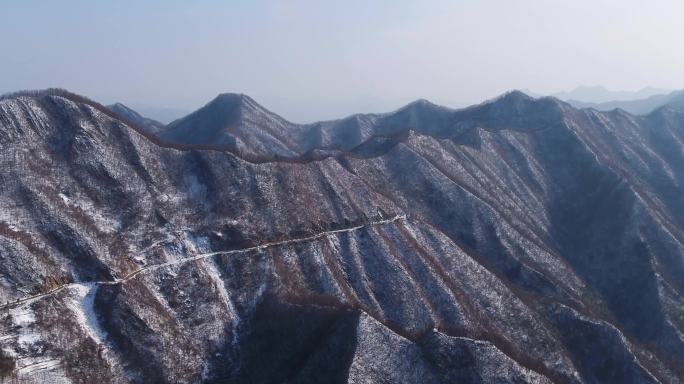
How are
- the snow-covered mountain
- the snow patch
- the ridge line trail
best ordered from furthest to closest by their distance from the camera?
the snow patch, the ridge line trail, the snow-covered mountain

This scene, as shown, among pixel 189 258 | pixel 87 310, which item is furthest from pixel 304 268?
pixel 87 310

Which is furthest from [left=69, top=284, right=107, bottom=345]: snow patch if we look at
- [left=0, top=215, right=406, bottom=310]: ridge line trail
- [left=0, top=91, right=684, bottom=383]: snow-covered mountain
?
[left=0, top=215, right=406, bottom=310]: ridge line trail

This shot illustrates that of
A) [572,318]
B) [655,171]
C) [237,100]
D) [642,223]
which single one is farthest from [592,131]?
[237,100]

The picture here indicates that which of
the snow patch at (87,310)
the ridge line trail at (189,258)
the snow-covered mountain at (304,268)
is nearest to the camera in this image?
the snow-covered mountain at (304,268)

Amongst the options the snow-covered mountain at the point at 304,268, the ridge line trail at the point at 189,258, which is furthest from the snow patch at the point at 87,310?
the ridge line trail at the point at 189,258

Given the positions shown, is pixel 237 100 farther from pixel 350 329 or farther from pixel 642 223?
pixel 350 329

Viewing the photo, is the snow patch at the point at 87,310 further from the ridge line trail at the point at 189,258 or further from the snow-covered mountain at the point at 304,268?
the ridge line trail at the point at 189,258

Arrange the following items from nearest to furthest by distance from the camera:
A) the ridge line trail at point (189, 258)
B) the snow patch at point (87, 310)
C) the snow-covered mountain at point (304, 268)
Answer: the snow-covered mountain at point (304, 268) < the ridge line trail at point (189, 258) < the snow patch at point (87, 310)

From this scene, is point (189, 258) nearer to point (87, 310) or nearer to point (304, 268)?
point (87, 310)

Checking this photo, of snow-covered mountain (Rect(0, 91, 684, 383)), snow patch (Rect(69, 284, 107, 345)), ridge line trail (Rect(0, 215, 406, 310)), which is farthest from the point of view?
snow patch (Rect(69, 284, 107, 345))

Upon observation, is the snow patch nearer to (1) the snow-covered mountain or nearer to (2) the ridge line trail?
(1) the snow-covered mountain
